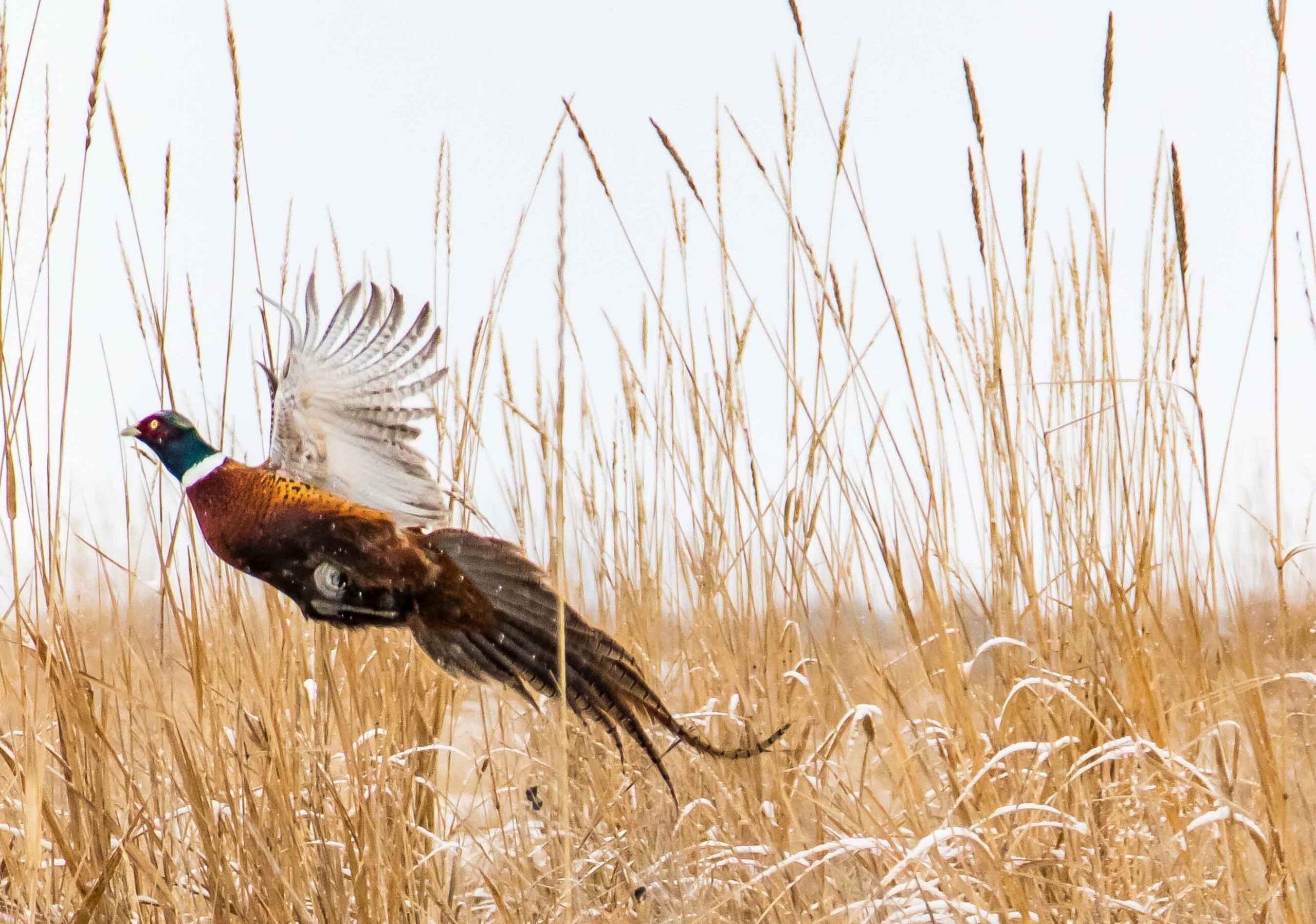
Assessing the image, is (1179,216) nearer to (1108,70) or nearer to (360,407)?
(1108,70)

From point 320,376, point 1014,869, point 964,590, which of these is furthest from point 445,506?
point 964,590

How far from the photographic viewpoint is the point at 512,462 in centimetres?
169

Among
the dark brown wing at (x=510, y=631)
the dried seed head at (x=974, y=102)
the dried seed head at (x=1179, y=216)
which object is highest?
the dried seed head at (x=974, y=102)

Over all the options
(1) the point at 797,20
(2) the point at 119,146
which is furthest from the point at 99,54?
(1) the point at 797,20

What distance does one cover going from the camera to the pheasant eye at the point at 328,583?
111 cm

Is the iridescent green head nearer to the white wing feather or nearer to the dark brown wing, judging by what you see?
the white wing feather

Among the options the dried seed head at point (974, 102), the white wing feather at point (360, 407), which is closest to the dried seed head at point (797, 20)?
the dried seed head at point (974, 102)

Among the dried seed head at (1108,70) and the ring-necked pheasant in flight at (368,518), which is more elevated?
the dried seed head at (1108,70)

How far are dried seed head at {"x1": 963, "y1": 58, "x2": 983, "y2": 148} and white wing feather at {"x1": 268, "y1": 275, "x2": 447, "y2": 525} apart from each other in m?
0.76

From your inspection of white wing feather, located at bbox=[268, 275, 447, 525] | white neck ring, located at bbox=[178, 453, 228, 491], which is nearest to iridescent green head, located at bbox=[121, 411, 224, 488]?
white neck ring, located at bbox=[178, 453, 228, 491]

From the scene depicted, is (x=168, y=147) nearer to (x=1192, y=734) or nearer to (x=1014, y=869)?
(x=1014, y=869)

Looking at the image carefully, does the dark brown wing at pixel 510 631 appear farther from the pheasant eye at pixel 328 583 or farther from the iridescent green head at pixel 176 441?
the iridescent green head at pixel 176 441

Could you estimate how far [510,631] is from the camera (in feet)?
3.92

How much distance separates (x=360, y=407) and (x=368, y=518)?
0.11 metres
